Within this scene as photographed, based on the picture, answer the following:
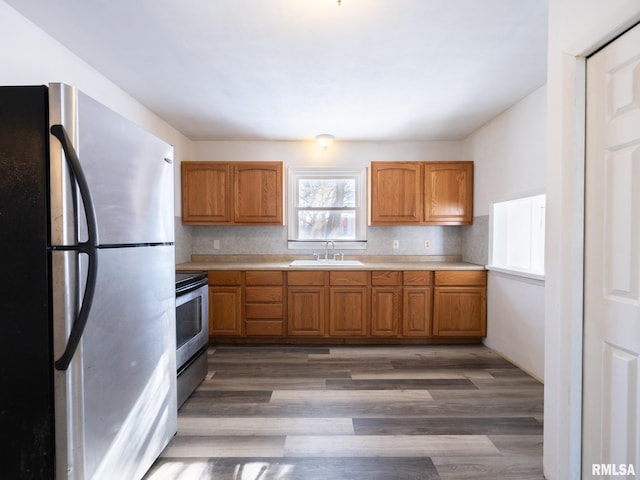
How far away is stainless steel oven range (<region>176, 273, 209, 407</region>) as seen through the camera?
214 cm

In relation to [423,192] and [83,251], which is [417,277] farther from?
[83,251]

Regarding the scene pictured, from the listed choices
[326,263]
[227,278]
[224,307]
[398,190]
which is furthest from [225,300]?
[398,190]

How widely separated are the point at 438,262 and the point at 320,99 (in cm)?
243

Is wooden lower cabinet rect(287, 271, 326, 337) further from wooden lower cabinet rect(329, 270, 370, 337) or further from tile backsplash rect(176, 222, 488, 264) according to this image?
tile backsplash rect(176, 222, 488, 264)

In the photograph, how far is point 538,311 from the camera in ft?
8.64

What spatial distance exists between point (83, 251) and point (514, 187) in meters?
3.21

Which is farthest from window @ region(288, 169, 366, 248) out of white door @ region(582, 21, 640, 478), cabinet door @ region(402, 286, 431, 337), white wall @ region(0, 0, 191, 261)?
white door @ region(582, 21, 640, 478)

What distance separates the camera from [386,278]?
3.45 m

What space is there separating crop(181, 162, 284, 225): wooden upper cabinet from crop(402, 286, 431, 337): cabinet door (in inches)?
66.0

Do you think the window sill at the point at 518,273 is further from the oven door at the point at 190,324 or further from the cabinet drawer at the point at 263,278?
the oven door at the point at 190,324

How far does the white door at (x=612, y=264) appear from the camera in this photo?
1.18 metres

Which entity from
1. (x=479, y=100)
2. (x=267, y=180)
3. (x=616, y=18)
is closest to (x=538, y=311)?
(x=479, y=100)

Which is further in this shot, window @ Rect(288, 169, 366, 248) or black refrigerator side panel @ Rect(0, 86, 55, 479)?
window @ Rect(288, 169, 366, 248)

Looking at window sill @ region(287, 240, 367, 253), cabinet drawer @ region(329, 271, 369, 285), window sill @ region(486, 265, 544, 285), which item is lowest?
cabinet drawer @ region(329, 271, 369, 285)
